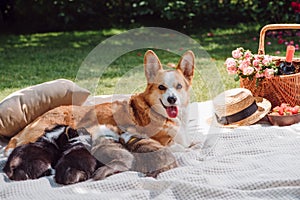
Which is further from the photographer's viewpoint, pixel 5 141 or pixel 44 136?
pixel 5 141

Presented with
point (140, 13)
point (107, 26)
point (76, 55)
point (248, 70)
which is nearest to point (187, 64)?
point (248, 70)

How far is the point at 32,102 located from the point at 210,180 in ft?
4.43

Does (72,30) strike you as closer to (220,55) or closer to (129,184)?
(220,55)

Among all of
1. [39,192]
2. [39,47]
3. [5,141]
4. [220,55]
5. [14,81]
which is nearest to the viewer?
[39,192]

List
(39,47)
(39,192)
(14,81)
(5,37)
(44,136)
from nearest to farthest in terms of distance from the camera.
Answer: (39,192)
(44,136)
(14,81)
(39,47)
(5,37)

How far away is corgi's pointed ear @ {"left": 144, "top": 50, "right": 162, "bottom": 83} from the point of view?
2979 millimetres

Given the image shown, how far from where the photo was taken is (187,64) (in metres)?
3.05

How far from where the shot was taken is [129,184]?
8.59ft

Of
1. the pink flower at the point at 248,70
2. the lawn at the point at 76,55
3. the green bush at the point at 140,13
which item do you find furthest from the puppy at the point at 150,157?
the green bush at the point at 140,13

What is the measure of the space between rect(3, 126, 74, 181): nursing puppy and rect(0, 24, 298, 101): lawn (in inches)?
73.0

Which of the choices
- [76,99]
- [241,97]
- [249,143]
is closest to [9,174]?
[76,99]

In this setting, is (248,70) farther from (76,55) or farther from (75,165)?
(76,55)

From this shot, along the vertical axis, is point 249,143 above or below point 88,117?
below

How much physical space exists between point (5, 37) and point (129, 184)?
19.9ft
